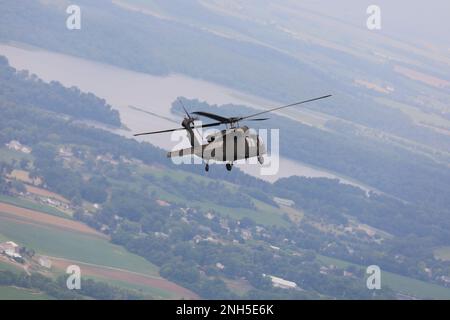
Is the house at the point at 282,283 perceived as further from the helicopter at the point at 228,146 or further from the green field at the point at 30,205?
the helicopter at the point at 228,146

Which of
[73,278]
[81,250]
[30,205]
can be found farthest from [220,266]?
[73,278]

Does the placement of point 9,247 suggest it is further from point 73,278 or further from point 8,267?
point 73,278

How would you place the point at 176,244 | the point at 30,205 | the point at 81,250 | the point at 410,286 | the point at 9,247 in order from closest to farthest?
the point at 9,247 < the point at 81,250 < the point at 30,205 < the point at 410,286 < the point at 176,244

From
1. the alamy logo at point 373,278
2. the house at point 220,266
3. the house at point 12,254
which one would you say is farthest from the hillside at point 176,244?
the house at point 12,254

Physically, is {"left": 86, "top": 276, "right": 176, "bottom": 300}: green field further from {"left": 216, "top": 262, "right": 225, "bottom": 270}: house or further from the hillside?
{"left": 216, "top": 262, "right": 225, "bottom": 270}: house

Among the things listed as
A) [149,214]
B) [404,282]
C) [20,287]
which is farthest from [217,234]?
[20,287]
